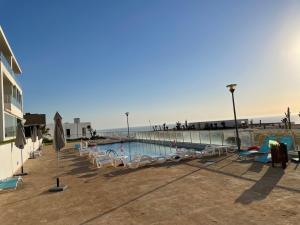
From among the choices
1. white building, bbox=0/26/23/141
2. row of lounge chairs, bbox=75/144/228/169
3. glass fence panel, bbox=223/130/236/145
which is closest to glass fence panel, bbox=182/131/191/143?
glass fence panel, bbox=223/130/236/145

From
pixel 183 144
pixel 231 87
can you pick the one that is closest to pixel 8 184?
pixel 231 87

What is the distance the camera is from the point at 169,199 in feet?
20.5

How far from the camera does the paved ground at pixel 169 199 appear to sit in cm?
503

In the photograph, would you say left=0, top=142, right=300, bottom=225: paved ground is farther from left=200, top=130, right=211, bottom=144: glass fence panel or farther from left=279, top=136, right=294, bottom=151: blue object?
left=200, top=130, right=211, bottom=144: glass fence panel

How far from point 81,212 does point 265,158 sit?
7.56 meters

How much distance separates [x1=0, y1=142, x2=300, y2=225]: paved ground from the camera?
198 inches

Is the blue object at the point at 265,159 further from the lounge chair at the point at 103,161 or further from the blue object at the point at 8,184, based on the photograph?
the blue object at the point at 8,184

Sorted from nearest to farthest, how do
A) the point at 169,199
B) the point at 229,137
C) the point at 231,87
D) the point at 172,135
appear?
1. the point at 169,199
2. the point at 231,87
3. the point at 229,137
4. the point at 172,135

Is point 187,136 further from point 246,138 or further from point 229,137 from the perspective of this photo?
point 246,138

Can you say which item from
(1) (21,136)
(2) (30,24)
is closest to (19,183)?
(1) (21,136)

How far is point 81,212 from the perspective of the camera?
18.7ft

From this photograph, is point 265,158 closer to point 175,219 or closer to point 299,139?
point 299,139

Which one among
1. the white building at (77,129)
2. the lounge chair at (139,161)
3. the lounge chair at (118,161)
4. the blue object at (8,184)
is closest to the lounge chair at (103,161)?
the lounge chair at (118,161)

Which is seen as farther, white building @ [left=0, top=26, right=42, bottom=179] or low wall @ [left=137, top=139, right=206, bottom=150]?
low wall @ [left=137, top=139, right=206, bottom=150]
